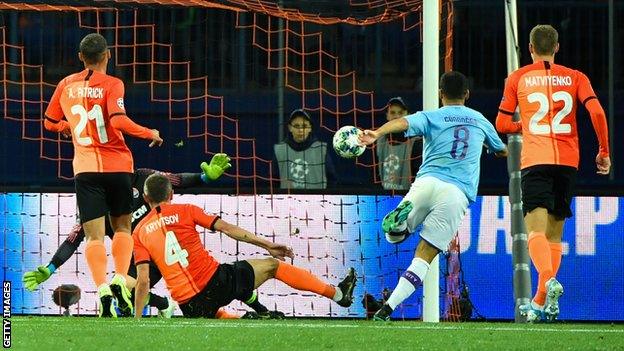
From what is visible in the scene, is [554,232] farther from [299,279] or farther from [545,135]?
[299,279]

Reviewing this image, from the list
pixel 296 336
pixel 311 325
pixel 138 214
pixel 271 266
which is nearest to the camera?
pixel 296 336

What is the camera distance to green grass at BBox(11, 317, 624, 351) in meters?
8.59

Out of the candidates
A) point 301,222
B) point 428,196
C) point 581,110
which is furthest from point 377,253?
point 581,110

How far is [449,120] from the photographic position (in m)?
10.9

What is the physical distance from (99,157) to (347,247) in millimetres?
3033

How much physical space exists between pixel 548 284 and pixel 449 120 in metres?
1.20

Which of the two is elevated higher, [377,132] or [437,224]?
[377,132]

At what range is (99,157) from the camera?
11320 mm

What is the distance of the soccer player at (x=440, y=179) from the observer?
1077 centimetres

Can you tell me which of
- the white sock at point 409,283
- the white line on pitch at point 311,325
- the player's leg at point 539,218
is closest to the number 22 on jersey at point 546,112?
the player's leg at point 539,218

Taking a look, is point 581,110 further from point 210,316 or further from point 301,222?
point 210,316

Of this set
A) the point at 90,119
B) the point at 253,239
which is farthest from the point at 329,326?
the point at 90,119

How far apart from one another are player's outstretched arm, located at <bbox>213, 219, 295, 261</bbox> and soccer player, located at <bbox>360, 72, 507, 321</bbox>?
28.0 inches

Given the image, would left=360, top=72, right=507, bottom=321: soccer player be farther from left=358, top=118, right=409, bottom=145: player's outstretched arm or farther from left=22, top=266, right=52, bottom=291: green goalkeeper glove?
left=22, top=266, right=52, bottom=291: green goalkeeper glove
